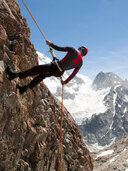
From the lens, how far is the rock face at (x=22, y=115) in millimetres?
10133

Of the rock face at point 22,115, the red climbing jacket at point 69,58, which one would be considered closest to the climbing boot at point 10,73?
the rock face at point 22,115

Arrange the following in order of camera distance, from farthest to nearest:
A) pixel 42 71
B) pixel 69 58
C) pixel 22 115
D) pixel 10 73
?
pixel 22 115 < pixel 69 58 < pixel 42 71 < pixel 10 73

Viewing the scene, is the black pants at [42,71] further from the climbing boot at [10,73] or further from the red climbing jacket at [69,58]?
the red climbing jacket at [69,58]

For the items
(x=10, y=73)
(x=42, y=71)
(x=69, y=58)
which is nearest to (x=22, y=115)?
(x=10, y=73)

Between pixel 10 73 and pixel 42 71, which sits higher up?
pixel 10 73

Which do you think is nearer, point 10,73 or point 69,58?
point 10,73

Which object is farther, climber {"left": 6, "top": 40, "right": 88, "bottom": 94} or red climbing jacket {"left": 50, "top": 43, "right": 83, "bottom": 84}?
red climbing jacket {"left": 50, "top": 43, "right": 83, "bottom": 84}

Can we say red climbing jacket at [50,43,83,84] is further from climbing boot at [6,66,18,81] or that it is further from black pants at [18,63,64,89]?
climbing boot at [6,66,18,81]

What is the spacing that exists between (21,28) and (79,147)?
40.5 feet

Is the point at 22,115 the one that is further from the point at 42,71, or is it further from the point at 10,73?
the point at 42,71

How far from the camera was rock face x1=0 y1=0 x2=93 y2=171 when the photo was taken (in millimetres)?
10133

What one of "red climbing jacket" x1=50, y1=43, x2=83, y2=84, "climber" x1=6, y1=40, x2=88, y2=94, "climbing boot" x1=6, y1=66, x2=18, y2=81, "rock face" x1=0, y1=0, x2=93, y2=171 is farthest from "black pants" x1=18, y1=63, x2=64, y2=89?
"rock face" x1=0, y1=0, x2=93, y2=171

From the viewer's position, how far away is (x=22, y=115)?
36.9ft

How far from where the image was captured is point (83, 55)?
37.0ft
